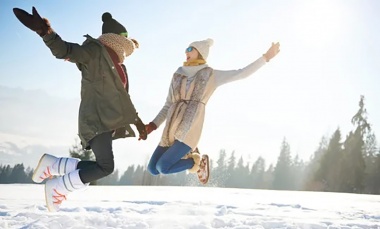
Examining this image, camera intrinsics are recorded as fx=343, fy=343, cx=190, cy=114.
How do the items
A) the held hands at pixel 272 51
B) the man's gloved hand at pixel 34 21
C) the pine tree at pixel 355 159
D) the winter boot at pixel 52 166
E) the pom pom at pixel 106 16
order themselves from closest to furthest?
the man's gloved hand at pixel 34 21, the winter boot at pixel 52 166, the pom pom at pixel 106 16, the held hands at pixel 272 51, the pine tree at pixel 355 159

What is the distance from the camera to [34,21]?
3.06 metres

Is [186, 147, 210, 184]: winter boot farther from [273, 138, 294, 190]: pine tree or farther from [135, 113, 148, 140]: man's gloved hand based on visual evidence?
[273, 138, 294, 190]: pine tree

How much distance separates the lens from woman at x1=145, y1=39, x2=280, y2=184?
4352 millimetres

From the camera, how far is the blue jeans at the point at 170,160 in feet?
13.9

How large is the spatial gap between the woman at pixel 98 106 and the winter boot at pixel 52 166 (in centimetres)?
3

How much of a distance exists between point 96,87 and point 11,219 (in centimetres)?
485

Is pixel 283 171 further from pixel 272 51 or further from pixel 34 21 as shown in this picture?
pixel 34 21

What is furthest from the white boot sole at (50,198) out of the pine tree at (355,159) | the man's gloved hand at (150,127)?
the pine tree at (355,159)

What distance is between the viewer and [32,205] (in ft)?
27.4

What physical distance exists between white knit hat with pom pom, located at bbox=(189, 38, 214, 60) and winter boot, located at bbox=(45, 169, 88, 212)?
87.5 inches

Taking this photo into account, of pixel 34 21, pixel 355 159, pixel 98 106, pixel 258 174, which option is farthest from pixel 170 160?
pixel 258 174

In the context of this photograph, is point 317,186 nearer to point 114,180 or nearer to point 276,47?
point 276,47

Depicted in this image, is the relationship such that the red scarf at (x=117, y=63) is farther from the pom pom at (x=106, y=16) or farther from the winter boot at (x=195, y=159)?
the winter boot at (x=195, y=159)

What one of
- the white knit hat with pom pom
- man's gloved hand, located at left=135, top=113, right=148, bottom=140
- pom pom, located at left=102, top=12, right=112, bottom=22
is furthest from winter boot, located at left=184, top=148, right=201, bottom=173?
pom pom, located at left=102, top=12, right=112, bottom=22
